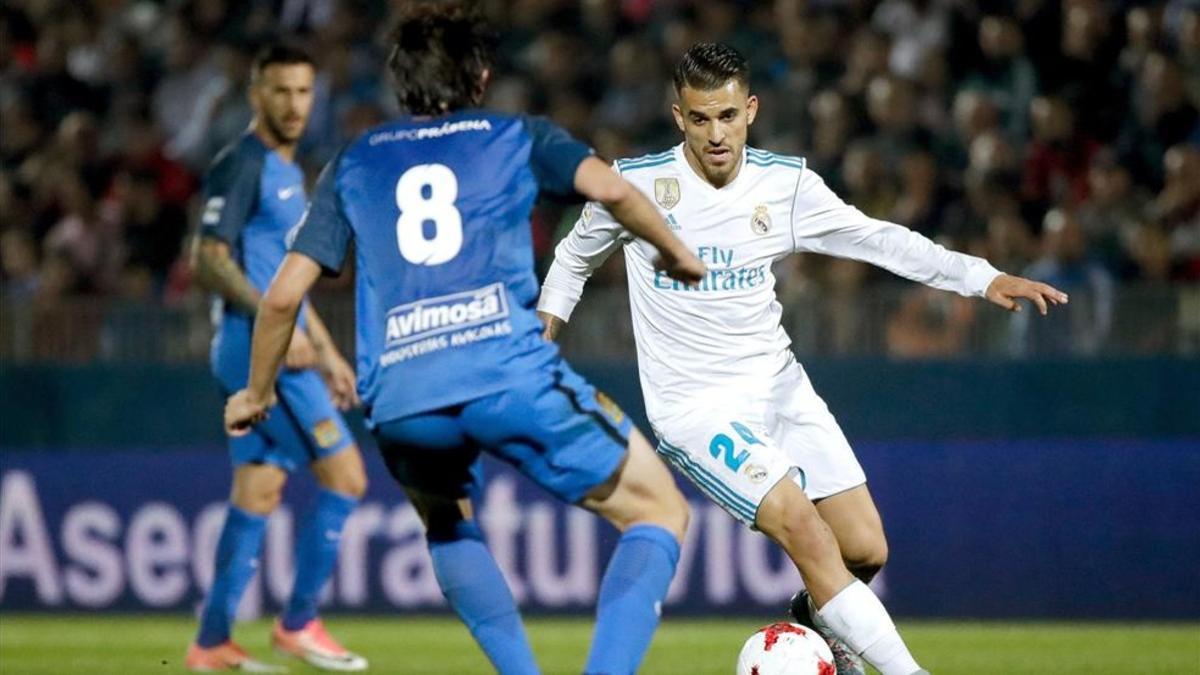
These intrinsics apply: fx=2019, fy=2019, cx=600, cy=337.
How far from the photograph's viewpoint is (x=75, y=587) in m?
12.1

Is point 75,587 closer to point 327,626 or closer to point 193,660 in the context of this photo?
point 327,626

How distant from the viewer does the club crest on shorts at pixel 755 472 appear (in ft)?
20.1

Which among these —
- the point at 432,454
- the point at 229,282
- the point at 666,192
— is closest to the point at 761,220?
the point at 666,192

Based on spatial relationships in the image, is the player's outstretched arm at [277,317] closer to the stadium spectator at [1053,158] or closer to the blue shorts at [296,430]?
the blue shorts at [296,430]

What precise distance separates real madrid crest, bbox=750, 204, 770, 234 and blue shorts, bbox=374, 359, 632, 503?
123 centimetres

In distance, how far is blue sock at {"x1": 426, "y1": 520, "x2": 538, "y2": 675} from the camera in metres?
5.64

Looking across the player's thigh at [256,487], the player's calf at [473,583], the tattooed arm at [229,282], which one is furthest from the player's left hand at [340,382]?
the player's calf at [473,583]

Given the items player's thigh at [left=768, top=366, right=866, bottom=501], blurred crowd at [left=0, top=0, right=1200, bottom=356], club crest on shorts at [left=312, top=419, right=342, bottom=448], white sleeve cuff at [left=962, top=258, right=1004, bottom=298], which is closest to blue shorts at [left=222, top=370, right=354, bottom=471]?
club crest on shorts at [left=312, top=419, right=342, bottom=448]

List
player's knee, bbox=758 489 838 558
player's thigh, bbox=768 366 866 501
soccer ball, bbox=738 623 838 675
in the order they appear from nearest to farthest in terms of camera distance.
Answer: player's knee, bbox=758 489 838 558 → soccer ball, bbox=738 623 838 675 → player's thigh, bbox=768 366 866 501

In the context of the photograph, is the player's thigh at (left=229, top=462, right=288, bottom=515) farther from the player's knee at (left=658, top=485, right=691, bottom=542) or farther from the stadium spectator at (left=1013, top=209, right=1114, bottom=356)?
the stadium spectator at (left=1013, top=209, right=1114, bottom=356)

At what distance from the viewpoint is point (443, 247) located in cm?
544

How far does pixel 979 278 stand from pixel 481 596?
1.99 m

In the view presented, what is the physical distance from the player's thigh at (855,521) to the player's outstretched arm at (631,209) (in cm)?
156

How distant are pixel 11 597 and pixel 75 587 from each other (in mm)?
417
